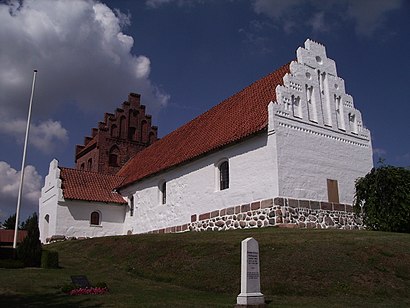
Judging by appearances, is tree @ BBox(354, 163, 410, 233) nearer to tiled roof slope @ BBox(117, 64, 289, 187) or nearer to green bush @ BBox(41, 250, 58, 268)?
tiled roof slope @ BBox(117, 64, 289, 187)

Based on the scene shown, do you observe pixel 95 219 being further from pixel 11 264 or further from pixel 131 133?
pixel 11 264

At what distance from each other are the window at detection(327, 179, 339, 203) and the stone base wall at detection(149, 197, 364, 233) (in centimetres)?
26

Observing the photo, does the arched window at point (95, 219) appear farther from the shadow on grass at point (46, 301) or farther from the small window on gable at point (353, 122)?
the shadow on grass at point (46, 301)

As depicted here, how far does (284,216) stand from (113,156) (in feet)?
74.3

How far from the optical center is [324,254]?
12.4 m

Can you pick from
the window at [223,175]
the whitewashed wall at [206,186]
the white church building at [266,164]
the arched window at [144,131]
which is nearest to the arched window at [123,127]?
the arched window at [144,131]

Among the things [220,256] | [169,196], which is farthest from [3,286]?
[169,196]

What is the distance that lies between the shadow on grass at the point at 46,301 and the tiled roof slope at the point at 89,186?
19.3 m

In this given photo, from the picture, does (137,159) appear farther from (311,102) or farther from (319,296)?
(319,296)

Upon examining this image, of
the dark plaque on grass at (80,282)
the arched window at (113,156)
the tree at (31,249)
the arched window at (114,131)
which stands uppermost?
the arched window at (114,131)

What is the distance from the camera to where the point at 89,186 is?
1222 inches

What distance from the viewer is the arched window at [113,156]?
37.4 metres

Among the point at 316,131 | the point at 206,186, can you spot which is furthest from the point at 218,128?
the point at 316,131

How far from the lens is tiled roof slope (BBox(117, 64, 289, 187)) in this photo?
2109 cm
